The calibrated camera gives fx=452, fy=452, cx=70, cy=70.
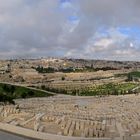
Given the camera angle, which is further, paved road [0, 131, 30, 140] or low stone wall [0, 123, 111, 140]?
paved road [0, 131, 30, 140]

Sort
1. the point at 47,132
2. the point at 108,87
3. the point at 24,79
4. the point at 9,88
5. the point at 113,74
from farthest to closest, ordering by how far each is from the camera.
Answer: the point at 113,74 → the point at 24,79 → the point at 108,87 → the point at 9,88 → the point at 47,132

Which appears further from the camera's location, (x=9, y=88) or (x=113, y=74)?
(x=113, y=74)

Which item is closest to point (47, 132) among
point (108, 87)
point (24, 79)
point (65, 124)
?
point (65, 124)

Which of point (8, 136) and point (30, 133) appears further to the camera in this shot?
point (8, 136)

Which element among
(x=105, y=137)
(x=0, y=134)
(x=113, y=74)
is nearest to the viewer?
(x=105, y=137)

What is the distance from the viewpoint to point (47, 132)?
109 feet

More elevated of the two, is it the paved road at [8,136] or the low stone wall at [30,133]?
the low stone wall at [30,133]

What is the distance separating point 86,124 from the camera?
34.9m

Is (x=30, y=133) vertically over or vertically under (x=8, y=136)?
over

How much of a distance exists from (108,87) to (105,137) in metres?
57.8

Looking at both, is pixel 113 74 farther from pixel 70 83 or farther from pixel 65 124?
pixel 65 124

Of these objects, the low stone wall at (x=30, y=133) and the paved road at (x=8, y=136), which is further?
the paved road at (x=8, y=136)

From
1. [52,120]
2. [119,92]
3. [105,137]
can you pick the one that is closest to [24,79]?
[119,92]

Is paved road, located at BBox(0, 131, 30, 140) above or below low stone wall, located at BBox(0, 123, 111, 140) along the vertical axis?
below
